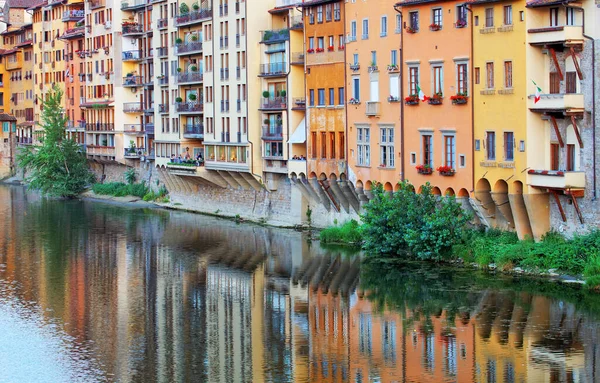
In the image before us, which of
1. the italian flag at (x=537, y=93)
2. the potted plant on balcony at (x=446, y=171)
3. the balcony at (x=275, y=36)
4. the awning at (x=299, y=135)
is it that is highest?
the balcony at (x=275, y=36)

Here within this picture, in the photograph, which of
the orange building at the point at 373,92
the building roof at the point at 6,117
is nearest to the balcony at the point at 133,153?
the orange building at the point at 373,92

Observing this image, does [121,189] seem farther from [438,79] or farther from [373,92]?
[438,79]

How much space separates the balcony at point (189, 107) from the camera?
74.9 m

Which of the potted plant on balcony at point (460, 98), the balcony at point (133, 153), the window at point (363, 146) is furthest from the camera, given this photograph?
the balcony at point (133, 153)

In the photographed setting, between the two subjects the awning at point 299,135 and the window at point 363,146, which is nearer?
the window at point 363,146

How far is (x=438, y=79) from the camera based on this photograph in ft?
168

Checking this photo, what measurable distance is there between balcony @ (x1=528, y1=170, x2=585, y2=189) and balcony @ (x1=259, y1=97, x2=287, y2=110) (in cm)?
2106

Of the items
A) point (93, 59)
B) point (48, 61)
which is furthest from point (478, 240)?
point (48, 61)

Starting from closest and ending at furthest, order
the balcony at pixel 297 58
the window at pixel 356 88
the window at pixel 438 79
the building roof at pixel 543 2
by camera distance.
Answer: the building roof at pixel 543 2, the window at pixel 438 79, the window at pixel 356 88, the balcony at pixel 297 58

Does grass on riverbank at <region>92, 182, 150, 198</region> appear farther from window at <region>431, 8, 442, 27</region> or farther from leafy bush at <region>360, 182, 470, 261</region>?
window at <region>431, 8, 442, 27</region>

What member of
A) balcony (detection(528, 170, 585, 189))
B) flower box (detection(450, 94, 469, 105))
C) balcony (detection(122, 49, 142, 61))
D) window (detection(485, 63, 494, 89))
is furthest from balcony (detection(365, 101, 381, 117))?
balcony (detection(122, 49, 142, 61))

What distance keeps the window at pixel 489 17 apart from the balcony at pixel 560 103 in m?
4.27

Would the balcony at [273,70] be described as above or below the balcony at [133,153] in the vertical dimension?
above

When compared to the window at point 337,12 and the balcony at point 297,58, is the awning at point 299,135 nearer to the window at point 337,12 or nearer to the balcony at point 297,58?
the balcony at point 297,58
